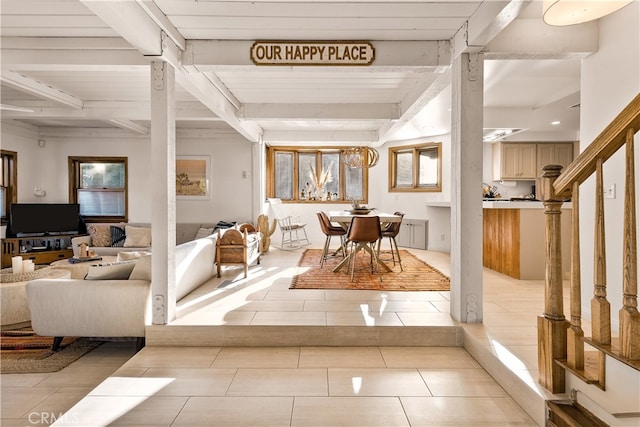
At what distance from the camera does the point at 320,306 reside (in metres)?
3.83

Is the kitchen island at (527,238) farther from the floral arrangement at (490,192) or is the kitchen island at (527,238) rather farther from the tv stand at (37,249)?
the tv stand at (37,249)

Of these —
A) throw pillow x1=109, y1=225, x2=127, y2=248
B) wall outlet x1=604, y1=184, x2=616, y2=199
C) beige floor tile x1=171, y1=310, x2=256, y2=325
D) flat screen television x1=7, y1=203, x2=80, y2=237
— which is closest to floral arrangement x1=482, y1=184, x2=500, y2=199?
wall outlet x1=604, y1=184, x2=616, y2=199

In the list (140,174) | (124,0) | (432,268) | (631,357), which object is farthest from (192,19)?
(140,174)

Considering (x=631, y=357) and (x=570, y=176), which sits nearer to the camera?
(x=631, y=357)

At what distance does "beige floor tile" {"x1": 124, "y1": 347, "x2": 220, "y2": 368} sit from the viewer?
2.92 m

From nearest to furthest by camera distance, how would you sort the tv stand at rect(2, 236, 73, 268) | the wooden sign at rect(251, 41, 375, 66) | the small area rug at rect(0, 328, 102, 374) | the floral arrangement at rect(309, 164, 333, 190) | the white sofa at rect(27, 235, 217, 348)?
the small area rug at rect(0, 328, 102, 374) → the white sofa at rect(27, 235, 217, 348) → the wooden sign at rect(251, 41, 375, 66) → the tv stand at rect(2, 236, 73, 268) → the floral arrangement at rect(309, 164, 333, 190)

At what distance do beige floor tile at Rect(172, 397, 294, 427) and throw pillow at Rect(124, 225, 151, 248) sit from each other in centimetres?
518

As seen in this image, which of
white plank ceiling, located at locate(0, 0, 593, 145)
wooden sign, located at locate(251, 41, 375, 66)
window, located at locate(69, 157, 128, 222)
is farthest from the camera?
window, located at locate(69, 157, 128, 222)

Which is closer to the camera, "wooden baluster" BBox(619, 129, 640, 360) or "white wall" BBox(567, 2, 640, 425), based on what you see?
"wooden baluster" BBox(619, 129, 640, 360)

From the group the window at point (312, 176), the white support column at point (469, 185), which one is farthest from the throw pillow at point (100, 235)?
the white support column at point (469, 185)

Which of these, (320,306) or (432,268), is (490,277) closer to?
(432,268)

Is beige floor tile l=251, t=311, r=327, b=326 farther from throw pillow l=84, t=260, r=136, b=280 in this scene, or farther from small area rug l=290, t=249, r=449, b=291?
throw pillow l=84, t=260, r=136, b=280

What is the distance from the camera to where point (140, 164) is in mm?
8031

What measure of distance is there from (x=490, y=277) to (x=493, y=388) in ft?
9.81
